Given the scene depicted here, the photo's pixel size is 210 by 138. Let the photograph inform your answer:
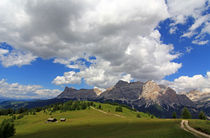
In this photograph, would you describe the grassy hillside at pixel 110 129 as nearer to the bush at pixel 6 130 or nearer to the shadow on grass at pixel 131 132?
the shadow on grass at pixel 131 132

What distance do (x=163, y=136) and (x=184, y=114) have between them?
357ft

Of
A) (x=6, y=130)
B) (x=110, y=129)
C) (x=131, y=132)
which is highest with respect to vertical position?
(x=131, y=132)

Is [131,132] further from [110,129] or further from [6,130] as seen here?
[6,130]

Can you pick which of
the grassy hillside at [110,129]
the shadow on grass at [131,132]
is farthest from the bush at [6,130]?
the shadow on grass at [131,132]

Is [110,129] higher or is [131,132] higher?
[131,132]

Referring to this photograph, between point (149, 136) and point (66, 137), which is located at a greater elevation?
point (149, 136)

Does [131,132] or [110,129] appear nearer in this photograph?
[131,132]

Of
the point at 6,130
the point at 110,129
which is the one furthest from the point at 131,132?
the point at 6,130

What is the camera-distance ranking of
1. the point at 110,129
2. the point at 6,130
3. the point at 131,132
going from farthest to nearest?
the point at 6,130
the point at 110,129
the point at 131,132

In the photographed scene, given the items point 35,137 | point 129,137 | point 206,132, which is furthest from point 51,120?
point 206,132

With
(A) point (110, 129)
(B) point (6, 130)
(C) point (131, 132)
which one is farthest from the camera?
(B) point (6, 130)

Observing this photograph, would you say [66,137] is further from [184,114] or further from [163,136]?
[184,114]

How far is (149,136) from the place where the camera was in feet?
152

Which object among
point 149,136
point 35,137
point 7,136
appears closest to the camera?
point 149,136
